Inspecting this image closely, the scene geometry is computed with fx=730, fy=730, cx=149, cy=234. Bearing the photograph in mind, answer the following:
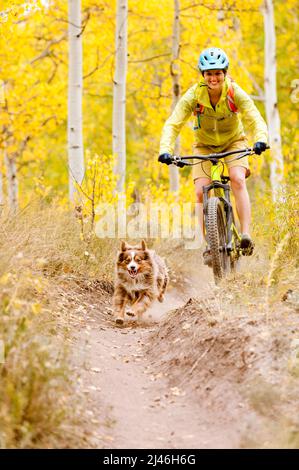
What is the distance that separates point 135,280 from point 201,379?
364 centimetres

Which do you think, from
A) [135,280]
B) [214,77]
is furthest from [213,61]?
[135,280]

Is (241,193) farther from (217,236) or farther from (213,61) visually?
(213,61)

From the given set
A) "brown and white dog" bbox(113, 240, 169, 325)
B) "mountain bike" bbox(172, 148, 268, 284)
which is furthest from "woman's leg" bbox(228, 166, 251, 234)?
"brown and white dog" bbox(113, 240, 169, 325)

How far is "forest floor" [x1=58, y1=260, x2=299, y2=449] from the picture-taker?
4.47 m

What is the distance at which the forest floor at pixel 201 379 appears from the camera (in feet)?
14.7

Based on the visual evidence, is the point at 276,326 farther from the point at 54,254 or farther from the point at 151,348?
the point at 54,254

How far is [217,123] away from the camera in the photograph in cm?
782

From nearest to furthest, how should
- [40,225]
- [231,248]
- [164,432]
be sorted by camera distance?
[164,432]
[231,248]
[40,225]

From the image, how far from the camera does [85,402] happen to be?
15.7 feet

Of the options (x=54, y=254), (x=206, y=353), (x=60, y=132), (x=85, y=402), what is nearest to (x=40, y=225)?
(x=54, y=254)

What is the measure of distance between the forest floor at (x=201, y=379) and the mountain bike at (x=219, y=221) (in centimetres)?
43

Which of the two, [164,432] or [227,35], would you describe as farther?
[227,35]
